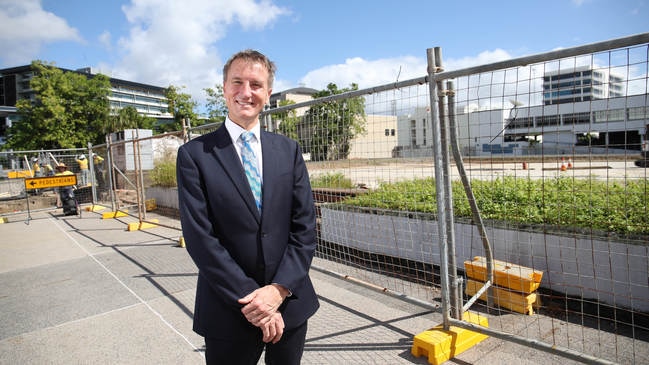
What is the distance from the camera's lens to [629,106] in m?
2.30

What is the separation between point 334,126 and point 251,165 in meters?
2.55

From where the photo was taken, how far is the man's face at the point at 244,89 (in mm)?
1721

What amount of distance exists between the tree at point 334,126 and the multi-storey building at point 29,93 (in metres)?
44.1

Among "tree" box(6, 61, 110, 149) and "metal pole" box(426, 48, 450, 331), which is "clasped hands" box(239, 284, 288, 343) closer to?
"metal pole" box(426, 48, 450, 331)

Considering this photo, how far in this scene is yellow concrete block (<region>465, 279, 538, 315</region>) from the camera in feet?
11.5

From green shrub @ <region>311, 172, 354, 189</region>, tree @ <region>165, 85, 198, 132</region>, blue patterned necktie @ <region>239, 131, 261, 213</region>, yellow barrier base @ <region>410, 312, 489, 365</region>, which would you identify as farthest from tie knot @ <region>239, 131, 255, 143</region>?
tree @ <region>165, 85, 198, 132</region>

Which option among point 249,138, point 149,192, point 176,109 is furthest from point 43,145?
point 249,138

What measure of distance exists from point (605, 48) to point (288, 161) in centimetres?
192

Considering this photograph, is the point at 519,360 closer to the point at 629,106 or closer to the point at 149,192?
the point at 629,106

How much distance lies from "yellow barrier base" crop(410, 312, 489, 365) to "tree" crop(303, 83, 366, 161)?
2.01 metres

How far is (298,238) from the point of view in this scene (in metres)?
1.77

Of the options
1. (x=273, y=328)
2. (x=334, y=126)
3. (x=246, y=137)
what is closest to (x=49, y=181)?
(x=334, y=126)

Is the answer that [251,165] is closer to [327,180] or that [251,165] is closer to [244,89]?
[244,89]

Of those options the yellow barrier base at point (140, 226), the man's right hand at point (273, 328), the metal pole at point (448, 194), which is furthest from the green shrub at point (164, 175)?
the man's right hand at point (273, 328)
